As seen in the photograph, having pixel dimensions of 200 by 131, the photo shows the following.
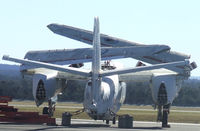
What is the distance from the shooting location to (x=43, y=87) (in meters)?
45.7

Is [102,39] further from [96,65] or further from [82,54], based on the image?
[96,65]

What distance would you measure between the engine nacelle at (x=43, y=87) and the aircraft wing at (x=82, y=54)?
1.28 metres

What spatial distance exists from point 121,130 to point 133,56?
8464 millimetres

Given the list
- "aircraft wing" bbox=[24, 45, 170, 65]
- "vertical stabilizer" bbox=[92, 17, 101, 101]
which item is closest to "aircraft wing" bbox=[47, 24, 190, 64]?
"aircraft wing" bbox=[24, 45, 170, 65]

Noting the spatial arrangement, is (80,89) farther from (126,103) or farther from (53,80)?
(53,80)

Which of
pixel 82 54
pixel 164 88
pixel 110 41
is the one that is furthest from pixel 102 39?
pixel 164 88

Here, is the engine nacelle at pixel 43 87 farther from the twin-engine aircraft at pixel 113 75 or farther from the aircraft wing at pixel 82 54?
the aircraft wing at pixel 82 54

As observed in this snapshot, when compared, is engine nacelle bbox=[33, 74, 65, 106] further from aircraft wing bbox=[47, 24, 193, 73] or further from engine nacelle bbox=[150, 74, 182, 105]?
engine nacelle bbox=[150, 74, 182, 105]

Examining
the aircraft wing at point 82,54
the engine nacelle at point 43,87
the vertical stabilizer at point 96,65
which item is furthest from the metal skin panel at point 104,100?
the engine nacelle at point 43,87

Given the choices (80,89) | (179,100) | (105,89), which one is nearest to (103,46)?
(105,89)

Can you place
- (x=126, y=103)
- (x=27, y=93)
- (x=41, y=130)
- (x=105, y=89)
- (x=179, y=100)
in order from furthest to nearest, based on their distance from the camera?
(x=179, y=100), (x=126, y=103), (x=27, y=93), (x=105, y=89), (x=41, y=130)

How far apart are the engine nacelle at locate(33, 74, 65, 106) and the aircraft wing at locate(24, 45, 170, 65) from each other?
1.28 m

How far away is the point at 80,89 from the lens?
85.8m

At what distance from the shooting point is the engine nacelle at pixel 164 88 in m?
44.9
